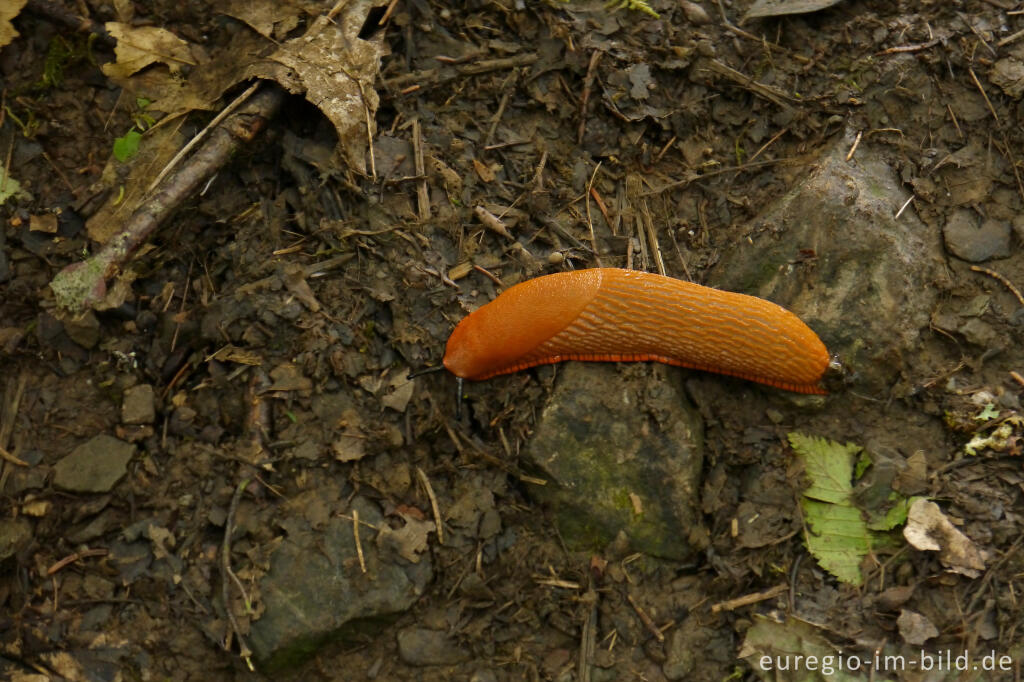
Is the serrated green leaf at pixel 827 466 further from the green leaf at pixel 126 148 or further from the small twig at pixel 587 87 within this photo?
the green leaf at pixel 126 148

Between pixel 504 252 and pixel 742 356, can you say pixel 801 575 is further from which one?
pixel 504 252

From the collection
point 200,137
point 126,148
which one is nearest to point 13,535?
point 126,148

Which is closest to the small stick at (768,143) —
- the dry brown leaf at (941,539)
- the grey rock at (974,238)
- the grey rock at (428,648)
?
the grey rock at (974,238)

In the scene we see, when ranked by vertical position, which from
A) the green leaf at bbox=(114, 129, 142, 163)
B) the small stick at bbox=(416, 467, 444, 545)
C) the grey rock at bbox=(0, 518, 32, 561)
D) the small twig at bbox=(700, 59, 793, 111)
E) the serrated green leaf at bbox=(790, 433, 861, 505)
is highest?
the small twig at bbox=(700, 59, 793, 111)

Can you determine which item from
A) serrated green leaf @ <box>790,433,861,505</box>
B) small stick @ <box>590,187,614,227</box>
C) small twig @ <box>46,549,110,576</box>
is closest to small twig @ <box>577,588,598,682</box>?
serrated green leaf @ <box>790,433,861,505</box>

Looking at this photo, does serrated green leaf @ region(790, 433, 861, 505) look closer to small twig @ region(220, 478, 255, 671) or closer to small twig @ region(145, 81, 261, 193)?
small twig @ region(220, 478, 255, 671)

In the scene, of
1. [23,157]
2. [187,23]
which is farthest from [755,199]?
[23,157]

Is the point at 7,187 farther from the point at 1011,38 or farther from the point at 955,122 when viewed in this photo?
the point at 1011,38
